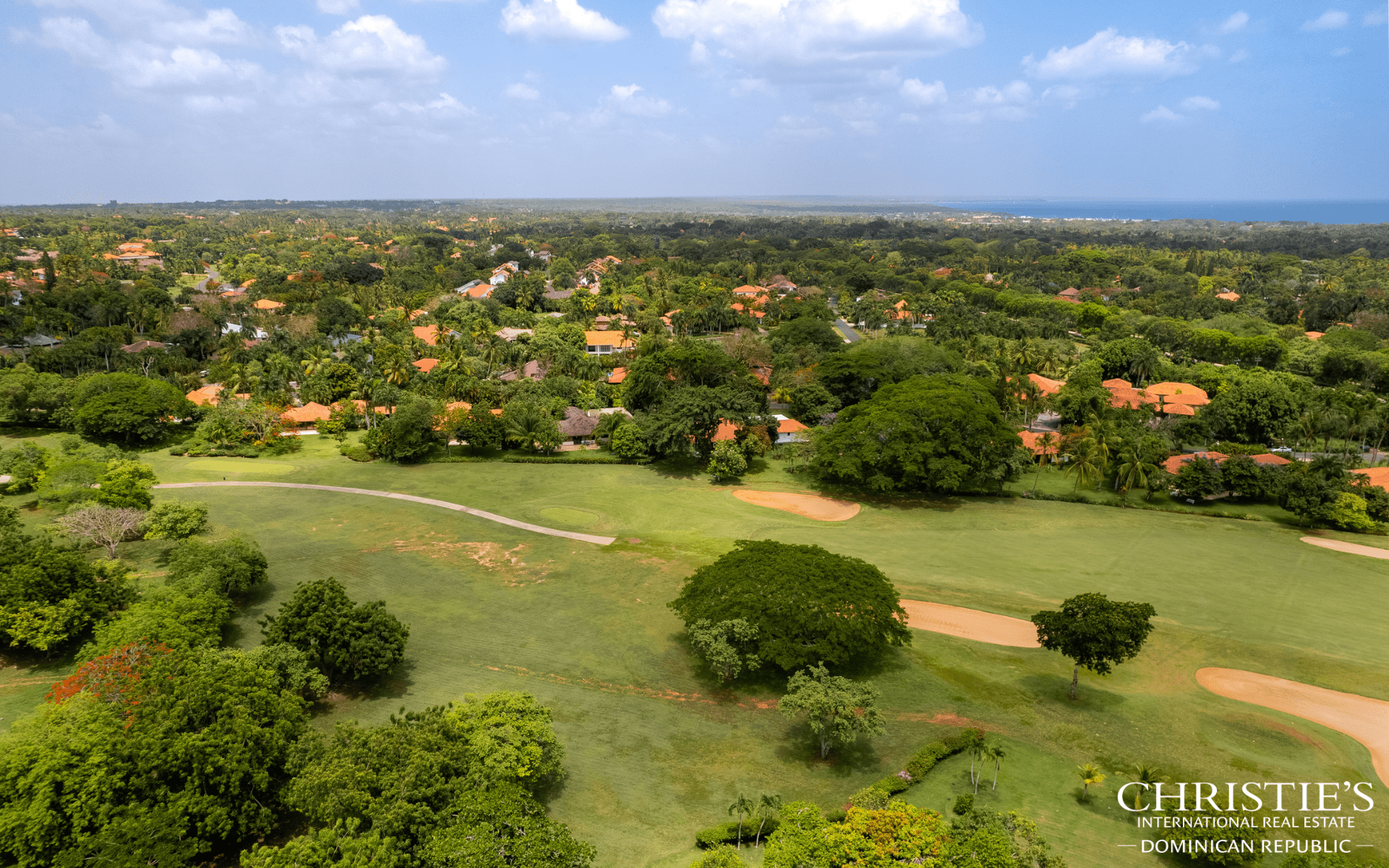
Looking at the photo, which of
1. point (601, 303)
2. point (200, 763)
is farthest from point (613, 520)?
point (601, 303)

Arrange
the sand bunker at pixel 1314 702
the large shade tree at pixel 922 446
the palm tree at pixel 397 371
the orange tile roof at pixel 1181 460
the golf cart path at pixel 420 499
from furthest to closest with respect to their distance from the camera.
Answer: the palm tree at pixel 397 371 < the orange tile roof at pixel 1181 460 < the large shade tree at pixel 922 446 < the golf cart path at pixel 420 499 < the sand bunker at pixel 1314 702

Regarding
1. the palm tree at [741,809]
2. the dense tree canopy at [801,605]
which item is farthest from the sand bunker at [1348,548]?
the palm tree at [741,809]

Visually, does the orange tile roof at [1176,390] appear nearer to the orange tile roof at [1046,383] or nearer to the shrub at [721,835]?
the orange tile roof at [1046,383]

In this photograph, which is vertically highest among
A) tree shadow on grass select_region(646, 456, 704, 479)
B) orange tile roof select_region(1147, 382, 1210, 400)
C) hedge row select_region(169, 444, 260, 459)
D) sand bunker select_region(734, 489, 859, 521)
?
orange tile roof select_region(1147, 382, 1210, 400)

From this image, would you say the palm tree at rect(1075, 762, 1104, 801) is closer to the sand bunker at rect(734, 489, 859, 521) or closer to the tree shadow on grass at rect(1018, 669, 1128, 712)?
the tree shadow on grass at rect(1018, 669, 1128, 712)

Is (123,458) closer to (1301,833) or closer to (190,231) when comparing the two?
(1301,833)

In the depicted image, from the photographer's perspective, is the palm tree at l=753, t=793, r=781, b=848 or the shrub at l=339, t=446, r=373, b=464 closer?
the palm tree at l=753, t=793, r=781, b=848

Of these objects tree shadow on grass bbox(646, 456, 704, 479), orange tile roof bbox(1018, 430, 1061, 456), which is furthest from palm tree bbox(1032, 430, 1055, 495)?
tree shadow on grass bbox(646, 456, 704, 479)
